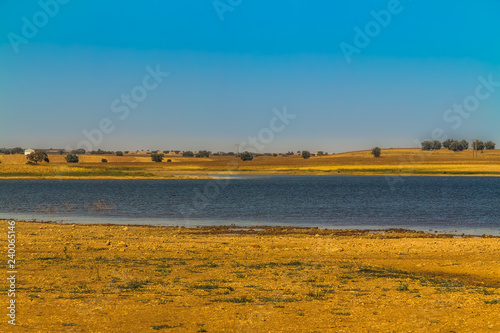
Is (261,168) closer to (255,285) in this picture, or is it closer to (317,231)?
(317,231)

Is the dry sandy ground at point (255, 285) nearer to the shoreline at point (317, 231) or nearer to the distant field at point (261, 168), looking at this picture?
the shoreline at point (317, 231)

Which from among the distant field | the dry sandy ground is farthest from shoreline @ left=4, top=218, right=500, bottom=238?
the distant field

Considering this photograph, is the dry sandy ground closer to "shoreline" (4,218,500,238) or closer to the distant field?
"shoreline" (4,218,500,238)

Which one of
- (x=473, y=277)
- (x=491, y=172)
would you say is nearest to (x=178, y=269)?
(x=473, y=277)

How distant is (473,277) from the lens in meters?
16.3

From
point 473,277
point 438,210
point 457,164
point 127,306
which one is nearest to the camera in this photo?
point 127,306

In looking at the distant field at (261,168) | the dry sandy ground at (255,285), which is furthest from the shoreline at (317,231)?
the distant field at (261,168)

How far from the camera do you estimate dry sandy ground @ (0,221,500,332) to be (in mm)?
11180

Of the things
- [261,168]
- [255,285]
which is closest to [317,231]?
[255,285]

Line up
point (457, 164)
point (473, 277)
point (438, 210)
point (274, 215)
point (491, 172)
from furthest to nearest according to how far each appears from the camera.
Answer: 1. point (457, 164)
2. point (491, 172)
3. point (438, 210)
4. point (274, 215)
5. point (473, 277)

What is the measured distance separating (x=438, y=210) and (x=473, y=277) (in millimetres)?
28845

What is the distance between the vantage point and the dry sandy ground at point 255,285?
440 inches

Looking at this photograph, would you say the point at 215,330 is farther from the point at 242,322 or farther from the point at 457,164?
the point at 457,164

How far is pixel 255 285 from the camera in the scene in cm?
1461
